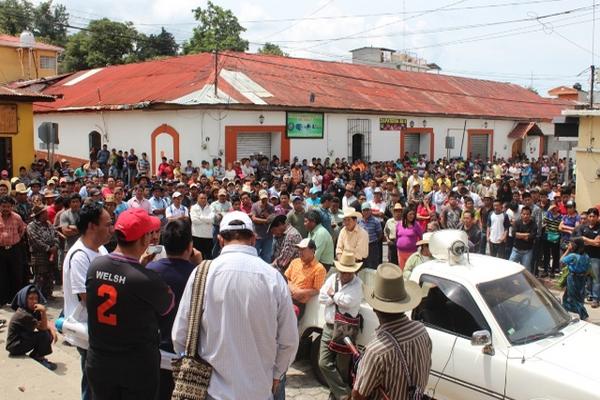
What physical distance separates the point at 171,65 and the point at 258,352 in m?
24.8

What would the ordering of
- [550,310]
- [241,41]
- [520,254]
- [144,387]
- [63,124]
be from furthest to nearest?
[241,41] < [63,124] < [520,254] < [550,310] < [144,387]

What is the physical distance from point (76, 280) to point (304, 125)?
63.2 ft

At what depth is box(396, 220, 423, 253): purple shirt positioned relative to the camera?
9289 millimetres

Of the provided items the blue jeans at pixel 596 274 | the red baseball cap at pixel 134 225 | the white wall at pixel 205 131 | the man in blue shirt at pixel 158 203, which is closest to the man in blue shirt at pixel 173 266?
the red baseball cap at pixel 134 225

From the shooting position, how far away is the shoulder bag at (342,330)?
5449mm

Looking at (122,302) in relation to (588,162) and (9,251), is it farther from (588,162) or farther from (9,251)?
(588,162)

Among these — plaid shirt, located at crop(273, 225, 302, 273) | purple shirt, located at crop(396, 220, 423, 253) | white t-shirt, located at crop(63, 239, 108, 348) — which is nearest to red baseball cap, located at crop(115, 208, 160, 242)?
white t-shirt, located at crop(63, 239, 108, 348)

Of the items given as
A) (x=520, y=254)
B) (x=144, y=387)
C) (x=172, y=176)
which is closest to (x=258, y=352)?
(x=144, y=387)

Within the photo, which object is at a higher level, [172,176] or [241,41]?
[241,41]

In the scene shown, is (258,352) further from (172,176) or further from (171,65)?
(171,65)

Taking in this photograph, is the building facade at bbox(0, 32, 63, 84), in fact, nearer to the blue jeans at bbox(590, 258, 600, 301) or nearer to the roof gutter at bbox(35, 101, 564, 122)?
the roof gutter at bbox(35, 101, 564, 122)

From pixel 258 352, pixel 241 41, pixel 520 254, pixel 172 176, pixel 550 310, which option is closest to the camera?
pixel 258 352

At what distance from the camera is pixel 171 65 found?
1033 inches

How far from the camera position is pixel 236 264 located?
10.0 ft
